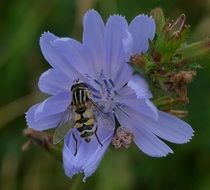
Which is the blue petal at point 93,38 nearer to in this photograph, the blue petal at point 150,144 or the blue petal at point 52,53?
the blue petal at point 52,53

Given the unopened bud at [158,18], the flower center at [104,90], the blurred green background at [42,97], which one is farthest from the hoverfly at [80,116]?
the blurred green background at [42,97]

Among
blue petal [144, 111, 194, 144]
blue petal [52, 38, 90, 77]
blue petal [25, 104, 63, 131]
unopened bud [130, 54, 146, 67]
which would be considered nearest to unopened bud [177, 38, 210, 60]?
unopened bud [130, 54, 146, 67]

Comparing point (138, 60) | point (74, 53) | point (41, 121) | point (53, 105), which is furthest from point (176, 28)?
point (41, 121)

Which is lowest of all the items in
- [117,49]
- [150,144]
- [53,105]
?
[150,144]

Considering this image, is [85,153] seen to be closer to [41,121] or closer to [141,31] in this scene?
[41,121]

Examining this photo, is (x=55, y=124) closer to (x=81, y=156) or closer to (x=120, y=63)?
(x=81, y=156)

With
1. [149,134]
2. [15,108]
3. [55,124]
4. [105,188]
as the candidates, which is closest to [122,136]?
[149,134]

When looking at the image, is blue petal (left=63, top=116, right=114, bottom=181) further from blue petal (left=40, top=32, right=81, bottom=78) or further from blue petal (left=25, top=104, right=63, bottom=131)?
blue petal (left=40, top=32, right=81, bottom=78)
